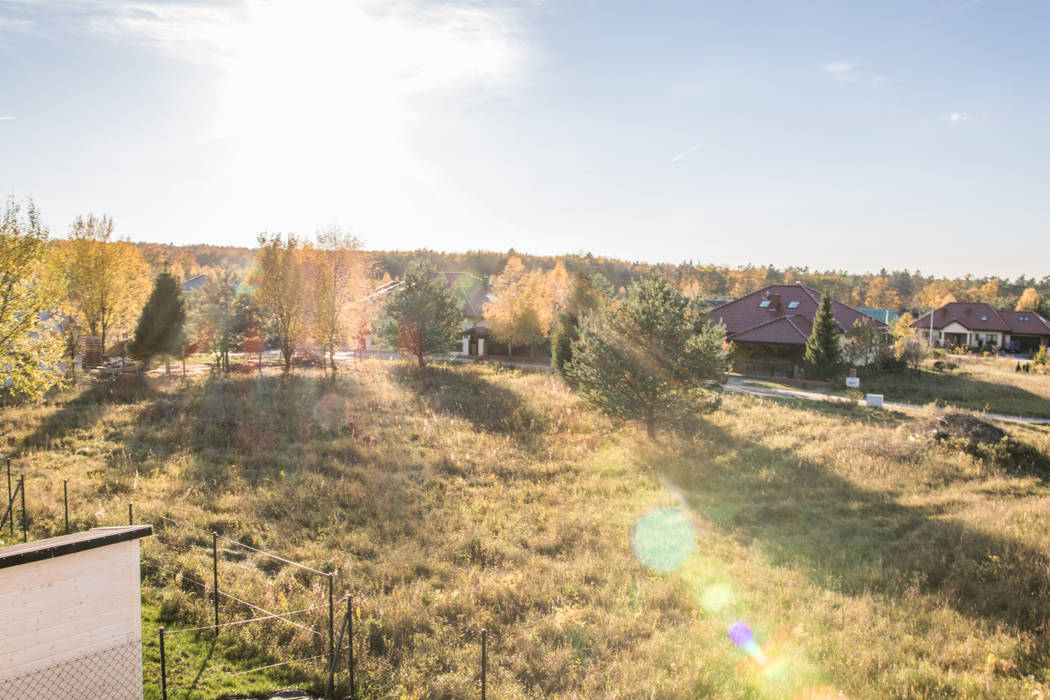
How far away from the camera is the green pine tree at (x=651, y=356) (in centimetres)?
2117

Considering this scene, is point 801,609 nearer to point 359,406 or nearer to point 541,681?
point 541,681

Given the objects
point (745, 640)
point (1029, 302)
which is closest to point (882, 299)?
point (1029, 302)

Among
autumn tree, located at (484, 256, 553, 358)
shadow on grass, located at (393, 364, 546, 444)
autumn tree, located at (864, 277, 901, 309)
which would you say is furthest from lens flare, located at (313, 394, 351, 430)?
autumn tree, located at (864, 277, 901, 309)

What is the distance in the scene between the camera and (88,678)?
6.27 meters

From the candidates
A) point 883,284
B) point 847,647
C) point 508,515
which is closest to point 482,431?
point 508,515

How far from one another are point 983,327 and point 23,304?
82913mm

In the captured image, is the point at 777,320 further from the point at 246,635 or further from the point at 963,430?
the point at 246,635

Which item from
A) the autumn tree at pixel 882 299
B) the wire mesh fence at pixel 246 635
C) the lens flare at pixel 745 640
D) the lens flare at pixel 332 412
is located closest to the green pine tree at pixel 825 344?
the lens flare at pixel 332 412

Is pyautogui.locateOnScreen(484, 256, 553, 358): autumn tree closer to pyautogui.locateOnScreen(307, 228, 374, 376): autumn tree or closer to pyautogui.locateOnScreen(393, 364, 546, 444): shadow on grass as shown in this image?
pyautogui.locateOnScreen(393, 364, 546, 444): shadow on grass

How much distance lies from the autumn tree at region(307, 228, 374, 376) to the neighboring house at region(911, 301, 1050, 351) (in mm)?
60945

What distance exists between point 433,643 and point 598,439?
1466cm

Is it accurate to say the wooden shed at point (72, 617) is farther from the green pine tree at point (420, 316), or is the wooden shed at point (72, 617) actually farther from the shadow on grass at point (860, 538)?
the green pine tree at point (420, 316)

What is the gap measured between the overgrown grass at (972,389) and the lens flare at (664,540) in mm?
22098

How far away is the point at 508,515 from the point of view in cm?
1418
